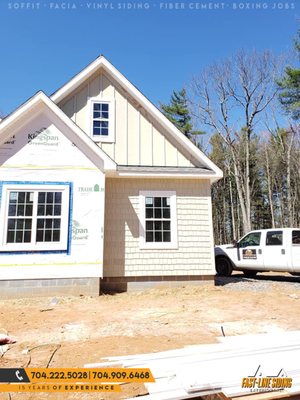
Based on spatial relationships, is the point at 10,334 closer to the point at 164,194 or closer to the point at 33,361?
the point at 33,361

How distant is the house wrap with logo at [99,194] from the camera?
28.6 ft

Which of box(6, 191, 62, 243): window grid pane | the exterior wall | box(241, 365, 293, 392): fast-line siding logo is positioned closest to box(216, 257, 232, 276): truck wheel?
the exterior wall

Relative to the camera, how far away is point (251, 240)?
12.2 m

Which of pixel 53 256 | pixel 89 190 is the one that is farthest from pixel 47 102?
pixel 53 256

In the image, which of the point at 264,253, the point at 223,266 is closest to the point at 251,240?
the point at 264,253

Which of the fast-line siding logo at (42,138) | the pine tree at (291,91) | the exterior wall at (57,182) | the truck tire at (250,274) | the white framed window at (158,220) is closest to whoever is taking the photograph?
the exterior wall at (57,182)

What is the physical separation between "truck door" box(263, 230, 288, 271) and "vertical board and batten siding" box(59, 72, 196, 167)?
448cm

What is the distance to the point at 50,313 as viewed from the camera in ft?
23.3

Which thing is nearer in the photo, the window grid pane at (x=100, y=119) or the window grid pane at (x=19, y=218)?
the window grid pane at (x=19, y=218)

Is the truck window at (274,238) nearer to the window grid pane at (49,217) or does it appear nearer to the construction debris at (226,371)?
the window grid pane at (49,217)

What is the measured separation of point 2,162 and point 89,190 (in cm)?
291

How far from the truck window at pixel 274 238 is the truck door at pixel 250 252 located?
16.9 inches

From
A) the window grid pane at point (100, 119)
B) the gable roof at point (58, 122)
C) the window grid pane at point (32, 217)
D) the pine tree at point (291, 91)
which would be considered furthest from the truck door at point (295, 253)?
the pine tree at point (291, 91)

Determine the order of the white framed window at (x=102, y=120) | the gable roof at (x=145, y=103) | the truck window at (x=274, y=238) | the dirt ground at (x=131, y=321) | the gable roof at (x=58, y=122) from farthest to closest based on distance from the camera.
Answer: the truck window at (x=274, y=238), the white framed window at (x=102, y=120), the gable roof at (x=145, y=103), the gable roof at (x=58, y=122), the dirt ground at (x=131, y=321)
